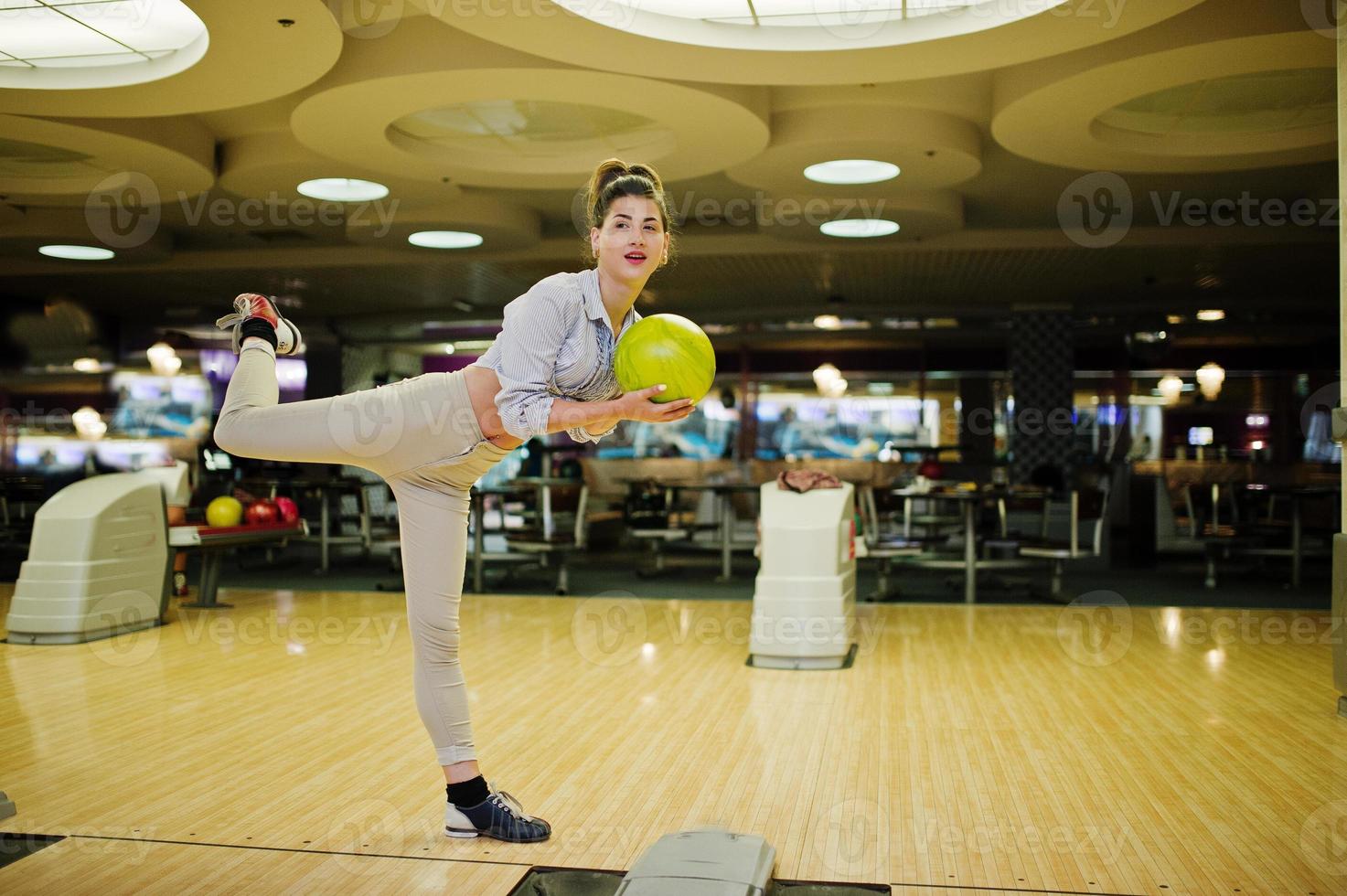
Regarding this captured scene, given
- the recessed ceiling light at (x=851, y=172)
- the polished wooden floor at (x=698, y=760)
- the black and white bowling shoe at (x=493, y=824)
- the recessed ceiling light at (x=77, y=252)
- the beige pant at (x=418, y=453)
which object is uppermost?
the recessed ceiling light at (x=851, y=172)

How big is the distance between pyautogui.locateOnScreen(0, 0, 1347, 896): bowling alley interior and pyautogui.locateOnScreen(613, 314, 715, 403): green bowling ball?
2 cm

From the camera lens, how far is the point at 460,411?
250cm

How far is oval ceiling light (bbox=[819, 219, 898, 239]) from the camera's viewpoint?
9.22 meters

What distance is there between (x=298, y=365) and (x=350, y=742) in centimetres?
1274

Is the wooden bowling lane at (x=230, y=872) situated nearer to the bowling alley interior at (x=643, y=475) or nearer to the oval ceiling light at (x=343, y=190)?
the bowling alley interior at (x=643, y=475)

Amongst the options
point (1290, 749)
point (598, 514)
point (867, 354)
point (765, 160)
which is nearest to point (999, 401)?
point (867, 354)

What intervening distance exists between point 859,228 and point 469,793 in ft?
24.6

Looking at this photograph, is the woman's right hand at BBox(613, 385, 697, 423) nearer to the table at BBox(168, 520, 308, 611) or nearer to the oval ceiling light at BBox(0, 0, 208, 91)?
the oval ceiling light at BBox(0, 0, 208, 91)

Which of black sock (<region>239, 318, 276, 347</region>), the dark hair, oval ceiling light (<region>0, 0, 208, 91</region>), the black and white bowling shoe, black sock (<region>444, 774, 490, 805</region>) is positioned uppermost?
oval ceiling light (<region>0, 0, 208, 91</region>)

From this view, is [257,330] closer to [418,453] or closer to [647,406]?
[418,453]

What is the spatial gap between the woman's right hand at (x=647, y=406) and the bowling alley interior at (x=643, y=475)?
21 millimetres

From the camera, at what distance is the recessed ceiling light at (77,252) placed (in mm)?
10125

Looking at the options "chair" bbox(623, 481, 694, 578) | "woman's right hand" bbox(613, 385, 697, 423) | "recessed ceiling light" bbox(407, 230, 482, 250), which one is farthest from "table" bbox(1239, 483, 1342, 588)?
"woman's right hand" bbox(613, 385, 697, 423)

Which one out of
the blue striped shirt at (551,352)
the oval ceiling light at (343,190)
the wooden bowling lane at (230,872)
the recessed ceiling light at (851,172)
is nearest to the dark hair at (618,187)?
the blue striped shirt at (551,352)
